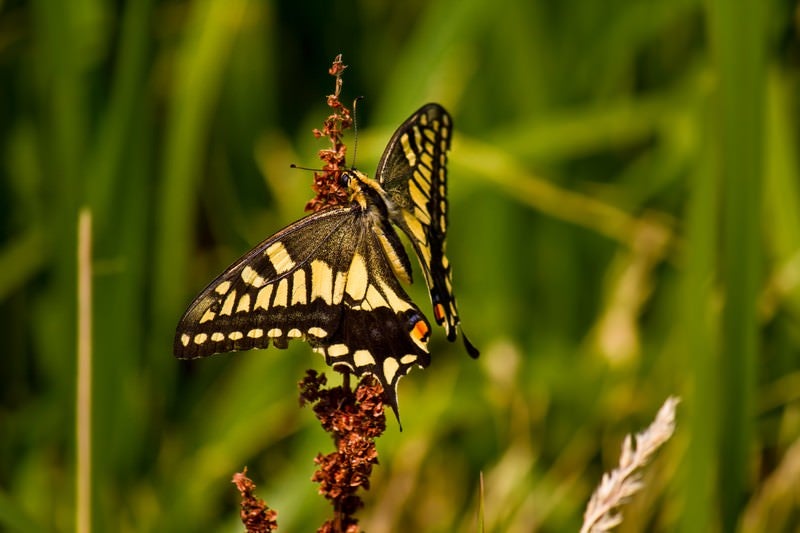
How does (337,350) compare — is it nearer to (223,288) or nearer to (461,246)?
(223,288)

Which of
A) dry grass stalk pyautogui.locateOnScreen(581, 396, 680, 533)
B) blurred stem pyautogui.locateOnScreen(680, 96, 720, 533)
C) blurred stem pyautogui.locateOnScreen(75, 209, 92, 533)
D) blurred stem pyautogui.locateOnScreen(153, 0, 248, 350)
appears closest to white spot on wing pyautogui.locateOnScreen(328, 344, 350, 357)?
dry grass stalk pyautogui.locateOnScreen(581, 396, 680, 533)

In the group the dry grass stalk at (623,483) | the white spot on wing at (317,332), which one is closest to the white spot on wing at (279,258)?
the white spot on wing at (317,332)

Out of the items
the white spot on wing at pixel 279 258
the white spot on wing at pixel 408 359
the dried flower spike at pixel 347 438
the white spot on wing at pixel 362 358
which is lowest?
the dried flower spike at pixel 347 438

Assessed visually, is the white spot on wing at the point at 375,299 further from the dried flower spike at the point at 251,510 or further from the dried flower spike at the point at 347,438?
the dried flower spike at the point at 251,510

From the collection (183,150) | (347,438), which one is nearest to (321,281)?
(347,438)

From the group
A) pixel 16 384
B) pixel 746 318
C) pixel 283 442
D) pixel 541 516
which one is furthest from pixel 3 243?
pixel 746 318

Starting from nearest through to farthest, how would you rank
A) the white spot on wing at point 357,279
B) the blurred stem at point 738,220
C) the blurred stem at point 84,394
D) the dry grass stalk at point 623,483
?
the dry grass stalk at point 623,483 → the white spot on wing at point 357,279 → the blurred stem at point 84,394 → the blurred stem at point 738,220

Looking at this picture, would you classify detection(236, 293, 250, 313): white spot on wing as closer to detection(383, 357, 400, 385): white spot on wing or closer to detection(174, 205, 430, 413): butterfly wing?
detection(174, 205, 430, 413): butterfly wing
